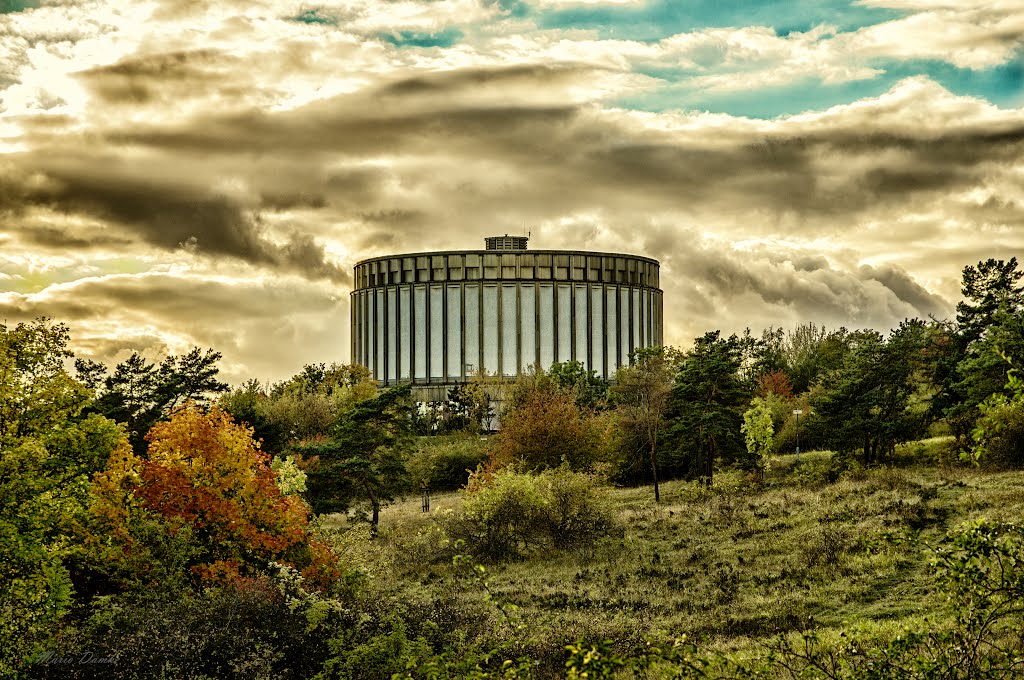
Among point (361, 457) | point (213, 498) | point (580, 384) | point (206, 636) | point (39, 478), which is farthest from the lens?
point (580, 384)

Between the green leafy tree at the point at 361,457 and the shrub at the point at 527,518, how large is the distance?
15.9ft

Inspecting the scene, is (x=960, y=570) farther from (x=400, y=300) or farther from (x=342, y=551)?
(x=400, y=300)

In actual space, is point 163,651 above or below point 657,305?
below

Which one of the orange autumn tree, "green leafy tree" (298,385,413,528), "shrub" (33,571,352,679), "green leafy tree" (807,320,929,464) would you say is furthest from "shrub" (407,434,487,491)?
"shrub" (33,571,352,679)

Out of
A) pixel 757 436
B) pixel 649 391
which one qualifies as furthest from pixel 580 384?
pixel 757 436

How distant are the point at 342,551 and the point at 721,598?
1047 centimetres

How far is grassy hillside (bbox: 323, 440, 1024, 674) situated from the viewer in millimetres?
23000

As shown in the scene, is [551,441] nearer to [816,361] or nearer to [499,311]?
[816,361]

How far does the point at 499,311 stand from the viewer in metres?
Result: 125

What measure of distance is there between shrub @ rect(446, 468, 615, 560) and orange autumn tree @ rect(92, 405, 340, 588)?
42.5 feet

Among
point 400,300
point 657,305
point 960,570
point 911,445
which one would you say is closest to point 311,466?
point 911,445

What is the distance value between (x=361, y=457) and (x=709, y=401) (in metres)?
18.2

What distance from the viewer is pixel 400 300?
429 ft

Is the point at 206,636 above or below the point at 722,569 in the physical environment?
above
